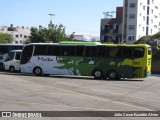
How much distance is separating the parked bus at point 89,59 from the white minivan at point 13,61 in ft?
13.2

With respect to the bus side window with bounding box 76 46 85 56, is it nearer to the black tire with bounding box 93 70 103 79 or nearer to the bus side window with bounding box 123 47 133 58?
the black tire with bounding box 93 70 103 79

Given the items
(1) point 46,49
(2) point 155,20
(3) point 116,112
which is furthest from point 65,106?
(2) point 155,20

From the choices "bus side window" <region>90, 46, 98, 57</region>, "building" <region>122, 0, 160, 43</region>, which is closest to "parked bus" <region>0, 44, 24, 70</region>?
"bus side window" <region>90, 46, 98, 57</region>

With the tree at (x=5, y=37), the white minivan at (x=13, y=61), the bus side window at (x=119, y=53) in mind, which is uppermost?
the tree at (x=5, y=37)

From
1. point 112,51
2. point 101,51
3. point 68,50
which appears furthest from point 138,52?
point 68,50

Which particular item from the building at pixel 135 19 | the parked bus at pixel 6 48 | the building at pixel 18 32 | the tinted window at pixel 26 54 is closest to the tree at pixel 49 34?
the building at pixel 135 19

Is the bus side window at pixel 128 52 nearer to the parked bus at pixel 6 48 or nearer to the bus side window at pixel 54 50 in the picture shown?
the bus side window at pixel 54 50

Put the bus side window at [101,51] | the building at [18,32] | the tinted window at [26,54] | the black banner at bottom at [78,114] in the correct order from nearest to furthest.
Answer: the black banner at bottom at [78,114] → the bus side window at [101,51] → the tinted window at [26,54] → the building at [18,32]

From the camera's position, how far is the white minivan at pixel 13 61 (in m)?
37.7

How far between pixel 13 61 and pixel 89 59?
9.75m

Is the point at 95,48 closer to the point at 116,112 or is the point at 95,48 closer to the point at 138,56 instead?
the point at 138,56

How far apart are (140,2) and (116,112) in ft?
261

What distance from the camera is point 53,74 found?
33219 millimetres

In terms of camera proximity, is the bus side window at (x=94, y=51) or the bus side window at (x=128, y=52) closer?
the bus side window at (x=128, y=52)
